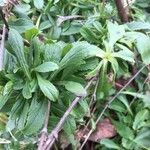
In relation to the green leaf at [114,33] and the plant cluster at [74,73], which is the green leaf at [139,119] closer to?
the plant cluster at [74,73]

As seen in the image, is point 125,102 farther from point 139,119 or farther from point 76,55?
point 76,55

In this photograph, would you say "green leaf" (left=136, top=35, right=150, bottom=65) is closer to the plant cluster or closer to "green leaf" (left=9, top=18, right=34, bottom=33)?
the plant cluster

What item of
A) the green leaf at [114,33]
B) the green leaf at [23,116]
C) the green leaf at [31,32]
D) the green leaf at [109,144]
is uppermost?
the green leaf at [31,32]

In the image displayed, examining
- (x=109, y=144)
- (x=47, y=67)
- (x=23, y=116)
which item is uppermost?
(x=47, y=67)

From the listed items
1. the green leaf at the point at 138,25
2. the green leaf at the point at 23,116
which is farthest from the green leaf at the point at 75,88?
the green leaf at the point at 138,25

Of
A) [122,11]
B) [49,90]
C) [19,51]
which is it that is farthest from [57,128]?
[122,11]

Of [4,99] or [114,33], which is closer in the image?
[4,99]
